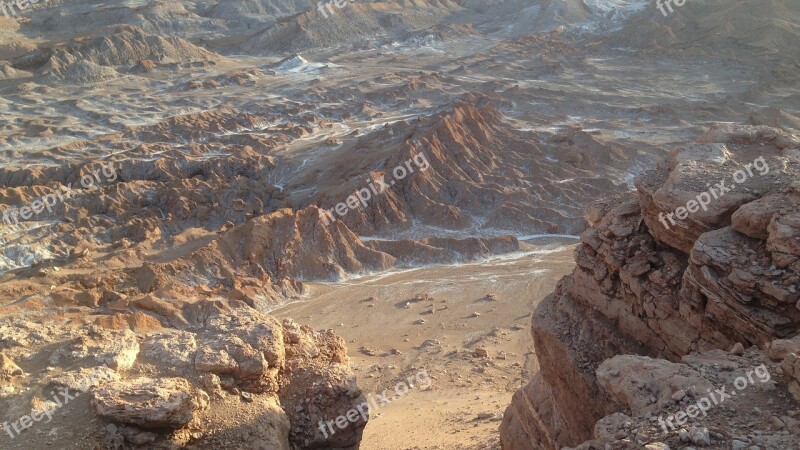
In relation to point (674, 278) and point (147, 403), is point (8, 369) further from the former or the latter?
point (674, 278)

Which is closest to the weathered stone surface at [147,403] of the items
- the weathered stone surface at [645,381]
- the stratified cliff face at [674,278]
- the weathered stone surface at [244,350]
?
the weathered stone surface at [244,350]

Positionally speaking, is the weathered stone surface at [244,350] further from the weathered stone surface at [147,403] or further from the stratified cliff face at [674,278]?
the stratified cliff face at [674,278]

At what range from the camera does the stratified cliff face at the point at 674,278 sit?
21.1 feet

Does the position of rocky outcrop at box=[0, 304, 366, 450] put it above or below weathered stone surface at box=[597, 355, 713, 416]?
below

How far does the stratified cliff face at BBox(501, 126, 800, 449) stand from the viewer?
21.1ft

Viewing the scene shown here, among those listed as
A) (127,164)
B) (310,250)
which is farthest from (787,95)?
(127,164)

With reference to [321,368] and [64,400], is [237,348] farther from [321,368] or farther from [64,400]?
[64,400]

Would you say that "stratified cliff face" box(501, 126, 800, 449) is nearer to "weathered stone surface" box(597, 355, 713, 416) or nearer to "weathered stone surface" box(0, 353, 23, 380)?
"weathered stone surface" box(597, 355, 713, 416)

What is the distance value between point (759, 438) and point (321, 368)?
16.8 feet

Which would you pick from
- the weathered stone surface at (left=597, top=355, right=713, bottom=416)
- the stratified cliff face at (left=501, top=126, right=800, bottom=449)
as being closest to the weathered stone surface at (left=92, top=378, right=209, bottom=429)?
the stratified cliff face at (left=501, top=126, right=800, bottom=449)

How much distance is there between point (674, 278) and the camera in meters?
7.67

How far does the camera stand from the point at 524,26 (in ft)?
217

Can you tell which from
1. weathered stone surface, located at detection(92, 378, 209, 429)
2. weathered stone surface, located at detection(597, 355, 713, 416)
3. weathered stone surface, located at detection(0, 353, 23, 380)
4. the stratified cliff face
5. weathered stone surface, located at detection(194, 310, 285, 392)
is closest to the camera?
weathered stone surface, located at detection(597, 355, 713, 416)

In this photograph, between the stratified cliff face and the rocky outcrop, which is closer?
the stratified cliff face
